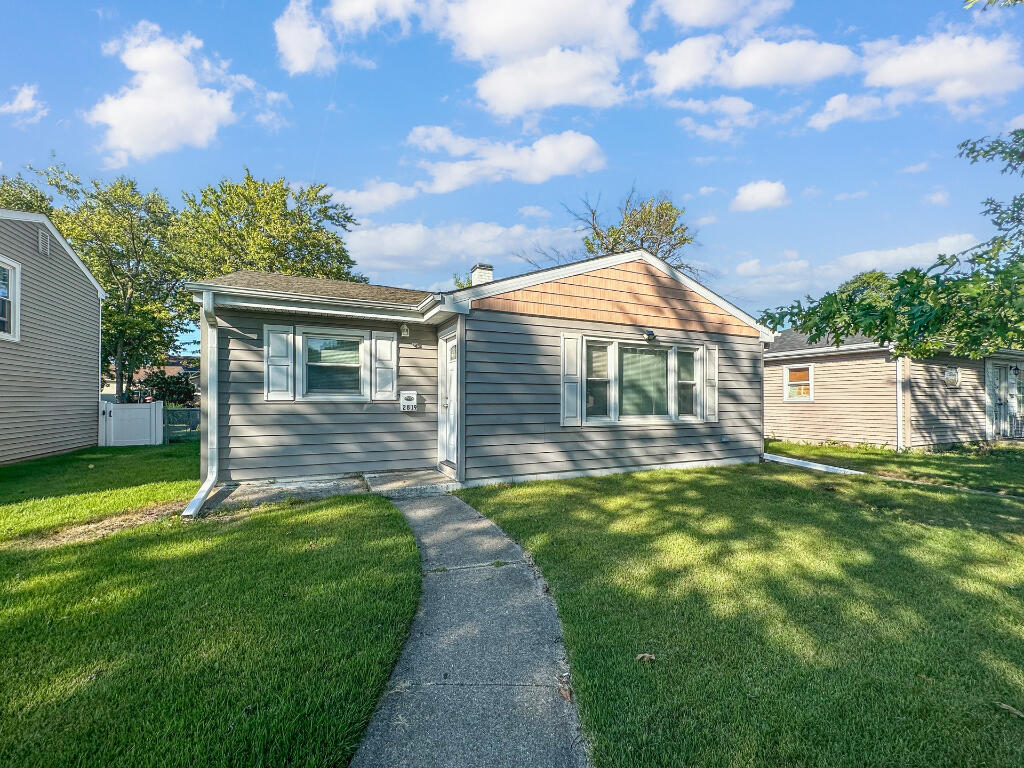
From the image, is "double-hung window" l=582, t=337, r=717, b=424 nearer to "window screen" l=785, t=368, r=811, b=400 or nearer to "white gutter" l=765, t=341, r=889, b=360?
"white gutter" l=765, t=341, r=889, b=360

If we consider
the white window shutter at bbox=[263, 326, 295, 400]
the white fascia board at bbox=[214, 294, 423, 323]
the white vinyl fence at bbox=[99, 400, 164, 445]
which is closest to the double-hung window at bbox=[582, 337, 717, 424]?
the white fascia board at bbox=[214, 294, 423, 323]

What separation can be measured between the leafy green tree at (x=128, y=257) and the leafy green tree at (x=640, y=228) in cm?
1984

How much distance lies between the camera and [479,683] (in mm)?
2283

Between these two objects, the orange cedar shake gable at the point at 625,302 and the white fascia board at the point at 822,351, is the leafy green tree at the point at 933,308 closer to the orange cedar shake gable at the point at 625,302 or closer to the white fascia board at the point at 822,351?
the orange cedar shake gable at the point at 625,302

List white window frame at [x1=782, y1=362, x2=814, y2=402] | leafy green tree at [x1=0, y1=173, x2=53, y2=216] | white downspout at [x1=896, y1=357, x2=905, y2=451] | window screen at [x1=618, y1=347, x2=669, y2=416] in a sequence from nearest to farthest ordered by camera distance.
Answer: window screen at [x1=618, y1=347, x2=669, y2=416] → white downspout at [x1=896, y1=357, x2=905, y2=451] → white window frame at [x1=782, y1=362, x2=814, y2=402] → leafy green tree at [x1=0, y1=173, x2=53, y2=216]

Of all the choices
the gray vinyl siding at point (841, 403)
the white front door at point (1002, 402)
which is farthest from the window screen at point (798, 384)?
the white front door at point (1002, 402)

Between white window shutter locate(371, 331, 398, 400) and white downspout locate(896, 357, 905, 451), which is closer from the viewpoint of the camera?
white window shutter locate(371, 331, 398, 400)

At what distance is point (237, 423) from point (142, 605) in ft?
13.3

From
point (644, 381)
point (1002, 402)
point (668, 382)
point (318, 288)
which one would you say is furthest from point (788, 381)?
point (318, 288)

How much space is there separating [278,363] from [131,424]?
9.65 meters

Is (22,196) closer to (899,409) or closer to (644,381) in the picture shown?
(644,381)

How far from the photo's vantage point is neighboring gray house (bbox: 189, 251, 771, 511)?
664 cm

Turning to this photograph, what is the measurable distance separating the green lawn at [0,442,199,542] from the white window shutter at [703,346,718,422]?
864cm

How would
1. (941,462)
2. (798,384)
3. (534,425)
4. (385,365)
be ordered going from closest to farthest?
(534,425), (385,365), (941,462), (798,384)
